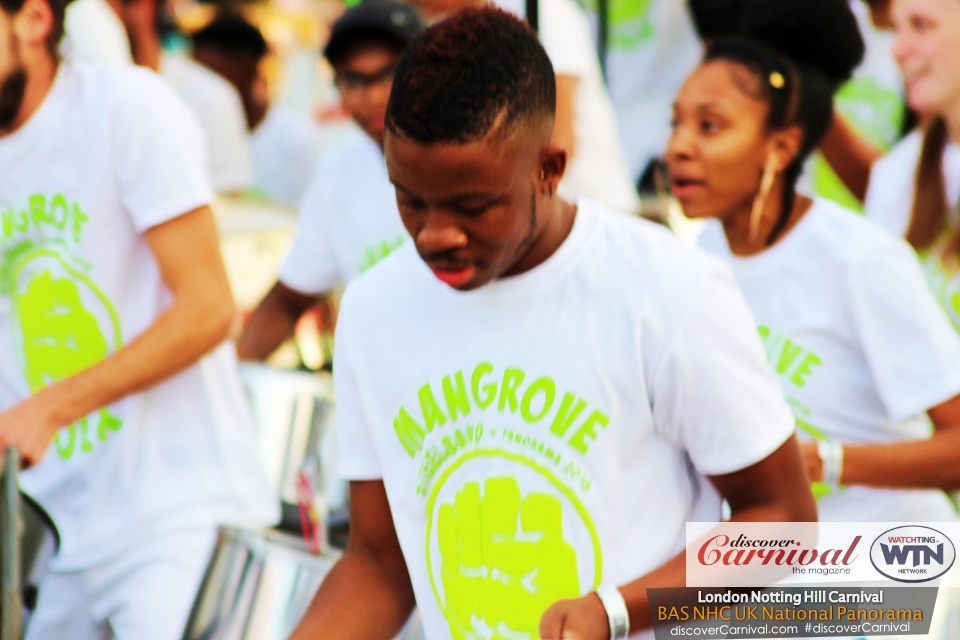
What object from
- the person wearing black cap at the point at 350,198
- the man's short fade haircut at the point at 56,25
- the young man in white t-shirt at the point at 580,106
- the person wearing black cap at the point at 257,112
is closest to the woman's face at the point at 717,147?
the young man in white t-shirt at the point at 580,106

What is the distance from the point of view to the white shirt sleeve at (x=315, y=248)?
7.71ft

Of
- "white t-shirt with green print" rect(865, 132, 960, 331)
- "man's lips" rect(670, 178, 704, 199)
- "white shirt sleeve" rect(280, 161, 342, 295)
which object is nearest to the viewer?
"man's lips" rect(670, 178, 704, 199)

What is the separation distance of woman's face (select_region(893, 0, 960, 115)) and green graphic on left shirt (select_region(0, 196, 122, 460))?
4.76ft

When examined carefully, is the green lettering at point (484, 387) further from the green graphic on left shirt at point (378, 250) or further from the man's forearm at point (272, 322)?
the man's forearm at point (272, 322)

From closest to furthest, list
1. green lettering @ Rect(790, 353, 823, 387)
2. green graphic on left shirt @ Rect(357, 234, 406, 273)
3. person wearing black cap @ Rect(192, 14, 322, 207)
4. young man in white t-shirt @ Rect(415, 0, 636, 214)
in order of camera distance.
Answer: green lettering @ Rect(790, 353, 823, 387)
young man in white t-shirt @ Rect(415, 0, 636, 214)
green graphic on left shirt @ Rect(357, 234, 406, 273)
person wearing black cap @ Rect(192, 14, 322, 207)

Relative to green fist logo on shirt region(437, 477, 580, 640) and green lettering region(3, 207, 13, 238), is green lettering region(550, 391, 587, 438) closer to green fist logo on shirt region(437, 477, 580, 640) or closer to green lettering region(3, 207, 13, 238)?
green fist logo on shirt region(437, 477, 580, 640)

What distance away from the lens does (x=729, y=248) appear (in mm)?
1781

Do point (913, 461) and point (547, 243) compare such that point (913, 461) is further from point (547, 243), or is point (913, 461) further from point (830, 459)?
point (547, 243)

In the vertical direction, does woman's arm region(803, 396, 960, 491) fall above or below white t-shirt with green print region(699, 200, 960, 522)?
below

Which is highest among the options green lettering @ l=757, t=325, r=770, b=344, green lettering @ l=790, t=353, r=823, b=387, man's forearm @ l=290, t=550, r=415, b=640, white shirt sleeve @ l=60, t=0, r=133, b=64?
white shirt sleeve @ l=60, t=0, r=133, b=64

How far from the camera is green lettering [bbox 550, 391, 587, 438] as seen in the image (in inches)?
41.4

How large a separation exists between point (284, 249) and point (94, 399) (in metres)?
1.65

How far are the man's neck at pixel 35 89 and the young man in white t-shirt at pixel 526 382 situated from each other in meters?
0.70

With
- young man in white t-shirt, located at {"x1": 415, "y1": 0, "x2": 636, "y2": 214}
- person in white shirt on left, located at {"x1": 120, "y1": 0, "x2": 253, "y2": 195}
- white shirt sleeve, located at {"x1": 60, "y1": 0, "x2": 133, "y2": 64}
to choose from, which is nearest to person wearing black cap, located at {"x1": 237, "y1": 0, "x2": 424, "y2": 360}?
young man in white t-shirt, located at {"x1": 415, "y1": 0, "x2": 636, "y2": 214}
